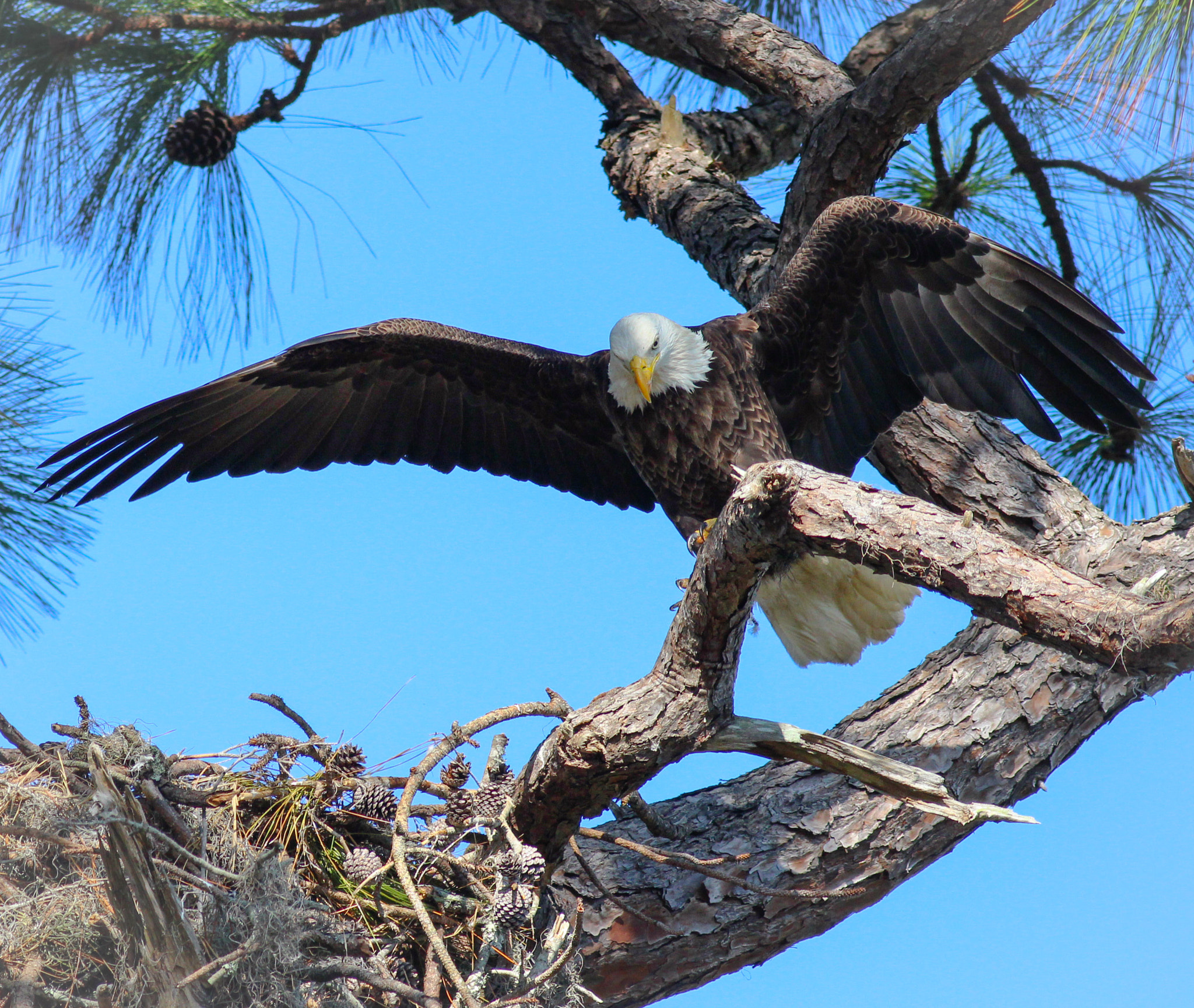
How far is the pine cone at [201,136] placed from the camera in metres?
4.10

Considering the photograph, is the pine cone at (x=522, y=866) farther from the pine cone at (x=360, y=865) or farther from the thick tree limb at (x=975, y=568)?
the thick tree limb at (x=975, y=568)

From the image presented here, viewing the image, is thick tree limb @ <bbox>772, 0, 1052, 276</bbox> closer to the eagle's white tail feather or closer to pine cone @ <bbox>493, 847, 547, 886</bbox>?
the eagle's white tail feather

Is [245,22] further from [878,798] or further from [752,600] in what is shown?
[878,798]

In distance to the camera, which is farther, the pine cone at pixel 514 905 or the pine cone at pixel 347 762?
the pine cone at pixel 347 762

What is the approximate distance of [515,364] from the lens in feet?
12.8

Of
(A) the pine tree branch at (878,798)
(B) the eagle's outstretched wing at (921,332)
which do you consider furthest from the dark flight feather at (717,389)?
(A) the pine tree branch at (878,798)

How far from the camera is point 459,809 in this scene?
2494mm

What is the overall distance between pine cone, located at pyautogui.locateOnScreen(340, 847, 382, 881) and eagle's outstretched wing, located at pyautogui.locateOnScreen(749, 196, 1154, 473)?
2001mm

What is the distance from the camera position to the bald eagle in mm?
3281

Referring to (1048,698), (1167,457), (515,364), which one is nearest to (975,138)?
(1167,457)

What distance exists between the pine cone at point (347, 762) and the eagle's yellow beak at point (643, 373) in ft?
4.60

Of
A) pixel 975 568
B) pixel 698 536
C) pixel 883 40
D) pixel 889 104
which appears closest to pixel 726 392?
pixel 698 536

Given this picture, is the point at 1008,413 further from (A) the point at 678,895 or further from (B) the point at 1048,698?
(A) the point at 678,895

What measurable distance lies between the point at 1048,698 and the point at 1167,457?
166cm
